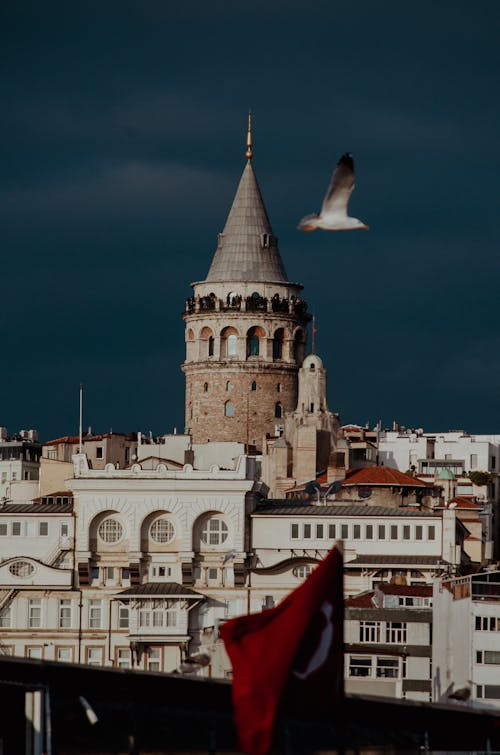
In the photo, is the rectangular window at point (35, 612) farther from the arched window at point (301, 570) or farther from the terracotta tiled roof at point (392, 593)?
the terracotta tiled roof at point (392, 593)

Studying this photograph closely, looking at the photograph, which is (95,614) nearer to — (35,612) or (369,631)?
(35,612)

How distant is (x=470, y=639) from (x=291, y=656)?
48.3 metres

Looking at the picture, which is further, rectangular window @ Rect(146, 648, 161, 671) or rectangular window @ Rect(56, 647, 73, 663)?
rectangular window @ Rect(56, 647, 73, 663)

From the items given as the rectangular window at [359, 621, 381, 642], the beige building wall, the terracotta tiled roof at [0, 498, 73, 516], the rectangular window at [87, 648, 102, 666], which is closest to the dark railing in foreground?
the rectangular window at [359, 621, 381, 642]

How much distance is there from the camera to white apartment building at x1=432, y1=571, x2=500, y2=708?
→ 76812mm

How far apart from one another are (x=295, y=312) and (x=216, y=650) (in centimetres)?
6725

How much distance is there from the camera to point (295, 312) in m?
159

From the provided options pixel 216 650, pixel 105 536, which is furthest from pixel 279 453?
pixel 216 650

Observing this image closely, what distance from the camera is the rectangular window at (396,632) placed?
91938 mm

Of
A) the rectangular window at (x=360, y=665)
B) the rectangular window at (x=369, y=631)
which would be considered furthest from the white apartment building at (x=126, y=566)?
the rectangular window at (x=360, y=665)

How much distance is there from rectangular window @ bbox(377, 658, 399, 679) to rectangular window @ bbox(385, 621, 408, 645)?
6.11ft

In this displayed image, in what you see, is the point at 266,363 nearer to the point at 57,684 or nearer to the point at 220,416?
the point at 220,416

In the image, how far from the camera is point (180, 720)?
36.2 m

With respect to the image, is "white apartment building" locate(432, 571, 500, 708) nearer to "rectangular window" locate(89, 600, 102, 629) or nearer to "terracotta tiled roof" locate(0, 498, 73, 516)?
"rectangular window" locate(89, 600, 102, 629)
